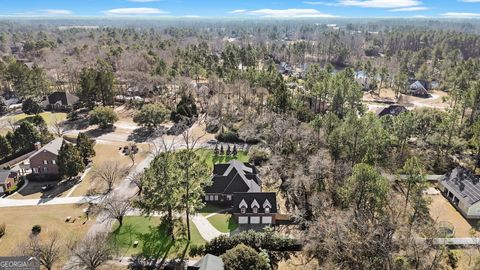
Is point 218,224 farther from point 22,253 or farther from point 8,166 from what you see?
point 8,166

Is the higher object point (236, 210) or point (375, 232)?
point (375, 232)

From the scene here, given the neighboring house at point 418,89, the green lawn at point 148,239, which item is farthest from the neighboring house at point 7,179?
the neighboring house at point 418,89

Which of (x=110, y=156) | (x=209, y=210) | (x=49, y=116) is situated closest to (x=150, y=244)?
(x=209, y=210)

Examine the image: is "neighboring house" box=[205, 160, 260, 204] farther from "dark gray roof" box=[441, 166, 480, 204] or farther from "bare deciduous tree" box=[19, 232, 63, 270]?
"dark gray roof" box=[441, 166, 480, 204]

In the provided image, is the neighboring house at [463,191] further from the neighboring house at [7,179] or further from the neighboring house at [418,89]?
the neighboring house at [418,89]

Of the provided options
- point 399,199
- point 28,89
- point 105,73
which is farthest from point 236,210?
point 28,89

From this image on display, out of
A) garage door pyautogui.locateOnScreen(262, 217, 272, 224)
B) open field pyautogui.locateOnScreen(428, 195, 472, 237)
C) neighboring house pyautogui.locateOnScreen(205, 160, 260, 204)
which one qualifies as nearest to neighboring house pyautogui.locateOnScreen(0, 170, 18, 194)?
neighboring house pyautogui.locateOnScreen(205, 160, 260, 204)

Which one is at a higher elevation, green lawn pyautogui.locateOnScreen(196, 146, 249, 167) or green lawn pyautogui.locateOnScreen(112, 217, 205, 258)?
green lawn pyautogui.locateOnScreen(196, 146, 249, 167)
